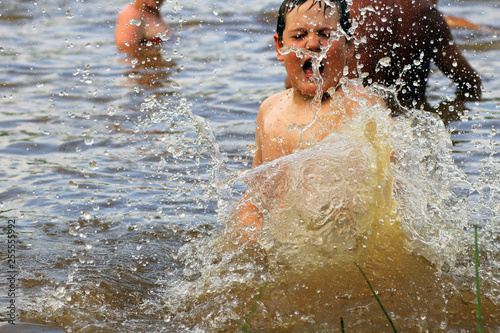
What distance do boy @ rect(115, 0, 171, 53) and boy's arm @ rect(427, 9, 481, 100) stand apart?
301 cm

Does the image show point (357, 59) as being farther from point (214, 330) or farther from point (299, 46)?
point (214, 330)

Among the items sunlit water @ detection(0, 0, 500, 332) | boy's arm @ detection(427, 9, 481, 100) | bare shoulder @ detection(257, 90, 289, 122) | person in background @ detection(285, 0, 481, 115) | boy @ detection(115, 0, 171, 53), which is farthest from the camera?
boy @ detection(115, 0, 171, 53)

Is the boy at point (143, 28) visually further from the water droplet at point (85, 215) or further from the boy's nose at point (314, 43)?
the boy's nose at point (314, 43)

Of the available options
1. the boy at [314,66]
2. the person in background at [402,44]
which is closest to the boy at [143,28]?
the person in background at [402,44]

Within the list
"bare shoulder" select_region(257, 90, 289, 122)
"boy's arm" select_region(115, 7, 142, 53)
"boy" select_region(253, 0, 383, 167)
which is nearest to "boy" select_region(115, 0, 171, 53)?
"boy's arm" select_region(115, 7, 142, 53)

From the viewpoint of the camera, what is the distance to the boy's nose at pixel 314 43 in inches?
129

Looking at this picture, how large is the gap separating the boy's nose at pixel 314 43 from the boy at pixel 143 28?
4.06 m

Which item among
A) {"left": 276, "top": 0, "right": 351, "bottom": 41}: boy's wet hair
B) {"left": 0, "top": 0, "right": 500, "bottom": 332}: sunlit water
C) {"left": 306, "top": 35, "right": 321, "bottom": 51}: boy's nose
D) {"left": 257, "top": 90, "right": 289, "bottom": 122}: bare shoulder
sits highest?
{"left": 276, "top": 0, "right": 351, "bottom": 41}: boy's wet hair

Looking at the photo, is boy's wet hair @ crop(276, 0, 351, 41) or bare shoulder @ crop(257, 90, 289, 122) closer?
boy's wet hair @ crop(276, 0, 351, 41)

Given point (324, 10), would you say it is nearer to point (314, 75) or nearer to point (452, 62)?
point (314, 75)

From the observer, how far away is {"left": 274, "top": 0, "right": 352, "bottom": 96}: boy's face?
129 inches

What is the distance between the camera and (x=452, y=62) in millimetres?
5422

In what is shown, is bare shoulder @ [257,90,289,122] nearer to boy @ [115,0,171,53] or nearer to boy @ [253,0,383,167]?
boy @ [253,0,383,167]

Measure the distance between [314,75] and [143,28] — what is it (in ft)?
13.9
